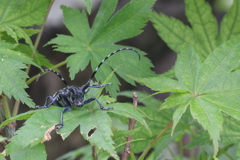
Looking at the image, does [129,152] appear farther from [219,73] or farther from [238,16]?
[238,16]

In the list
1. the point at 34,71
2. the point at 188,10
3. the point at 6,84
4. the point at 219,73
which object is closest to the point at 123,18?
the point at 188,10

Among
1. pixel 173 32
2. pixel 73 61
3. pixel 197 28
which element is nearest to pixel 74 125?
pixel 73 61

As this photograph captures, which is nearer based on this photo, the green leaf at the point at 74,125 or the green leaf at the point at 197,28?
the green leaf at the point at 74,125

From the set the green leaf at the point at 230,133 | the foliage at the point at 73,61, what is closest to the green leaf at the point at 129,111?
the foliage at the point at 73,61

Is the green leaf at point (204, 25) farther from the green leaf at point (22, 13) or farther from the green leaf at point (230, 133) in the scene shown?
the green leaf at point (22, 13)

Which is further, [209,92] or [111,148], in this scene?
[209,92]

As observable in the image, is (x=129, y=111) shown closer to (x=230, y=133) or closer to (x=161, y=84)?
(x=161, y=84)
